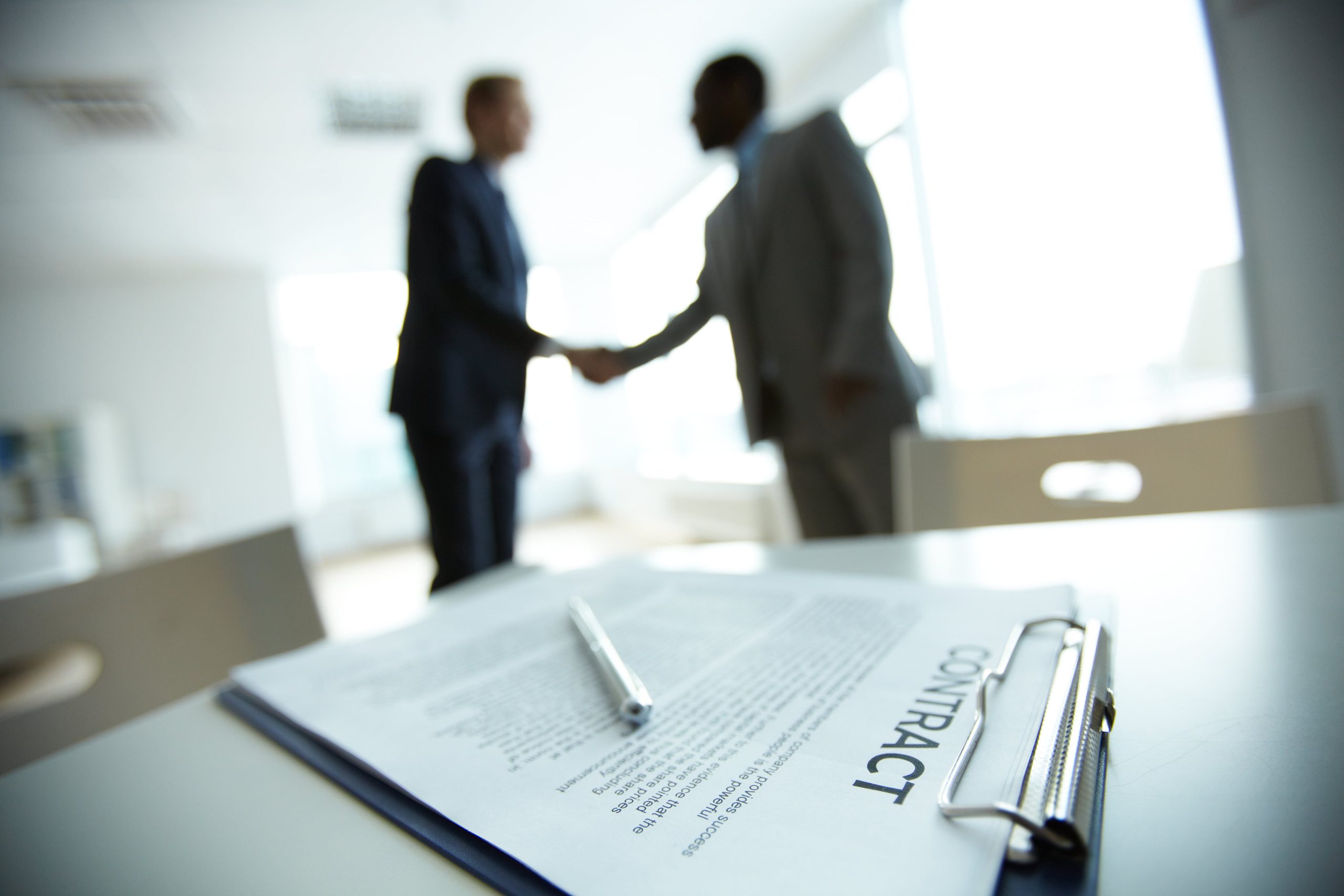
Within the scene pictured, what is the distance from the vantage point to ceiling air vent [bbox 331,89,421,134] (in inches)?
145

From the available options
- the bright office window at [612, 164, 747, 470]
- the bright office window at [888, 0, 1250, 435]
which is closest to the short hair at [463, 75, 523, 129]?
the bright office window at [888, 0, 1250, 435]

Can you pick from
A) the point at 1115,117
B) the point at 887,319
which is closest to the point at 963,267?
the point at 1115,117

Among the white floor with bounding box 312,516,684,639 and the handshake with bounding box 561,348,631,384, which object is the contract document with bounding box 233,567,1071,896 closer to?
the handshake with bounding box 561,348,631,384

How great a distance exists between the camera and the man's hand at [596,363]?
183 centimetres

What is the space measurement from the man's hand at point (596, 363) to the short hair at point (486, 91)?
0.66 meters

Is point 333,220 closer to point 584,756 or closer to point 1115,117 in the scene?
point 1115,117

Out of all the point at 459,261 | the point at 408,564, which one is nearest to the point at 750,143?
the point at 459,261

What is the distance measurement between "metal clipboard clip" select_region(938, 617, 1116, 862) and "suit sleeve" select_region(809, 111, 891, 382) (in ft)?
4.05

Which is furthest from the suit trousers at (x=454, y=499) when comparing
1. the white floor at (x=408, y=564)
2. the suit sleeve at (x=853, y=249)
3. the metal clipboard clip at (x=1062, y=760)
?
the white floor at (x=408, y=564)

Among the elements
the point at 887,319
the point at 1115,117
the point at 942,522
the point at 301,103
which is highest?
the point at 301,103

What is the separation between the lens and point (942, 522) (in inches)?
37.9

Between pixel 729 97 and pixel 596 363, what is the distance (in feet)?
2.62

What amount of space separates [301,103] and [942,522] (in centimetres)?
417

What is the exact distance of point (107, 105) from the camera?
3412mm
